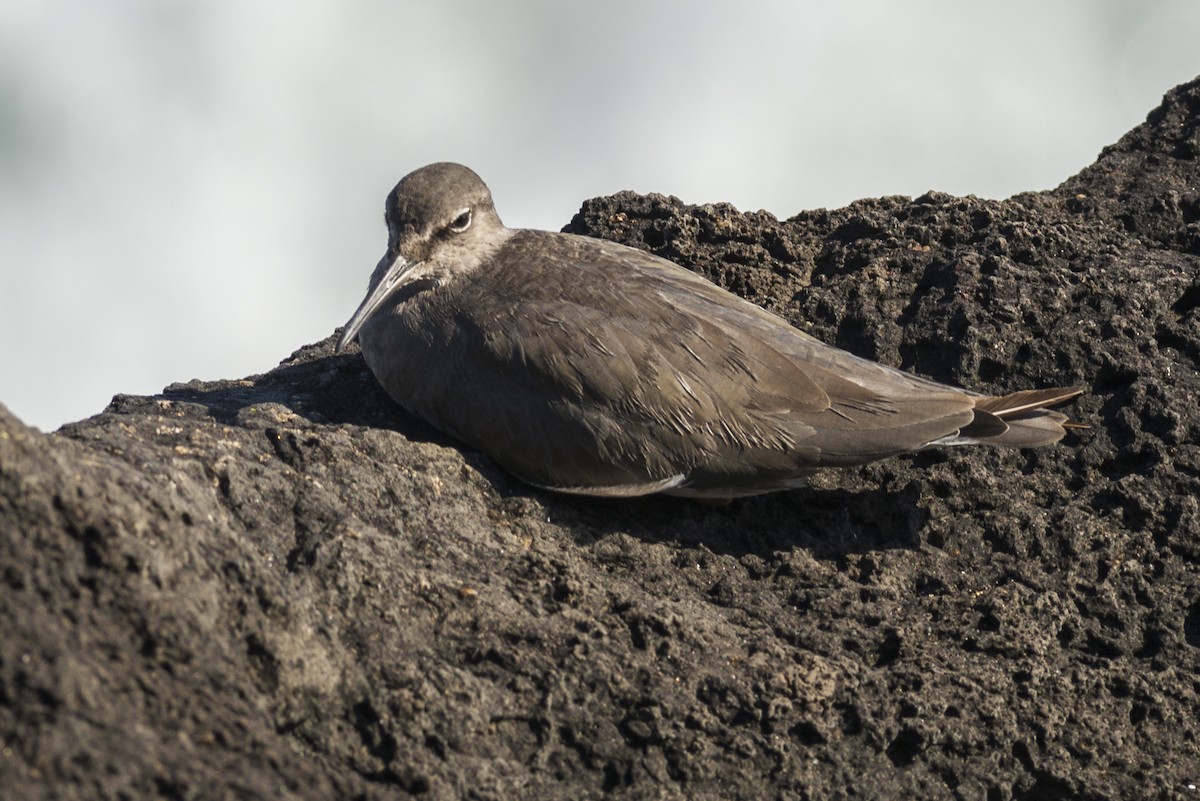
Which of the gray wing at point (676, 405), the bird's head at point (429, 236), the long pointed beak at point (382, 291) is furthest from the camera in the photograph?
the bird's head at point (429, 236)

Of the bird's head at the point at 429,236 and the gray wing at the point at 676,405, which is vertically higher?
the bird's head at the point at 429,236

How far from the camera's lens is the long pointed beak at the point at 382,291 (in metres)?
5.17

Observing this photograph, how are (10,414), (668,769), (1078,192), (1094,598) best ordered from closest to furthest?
1. (10,414)
2. (668,769)
3. (1094,598)
4. (1078,192)

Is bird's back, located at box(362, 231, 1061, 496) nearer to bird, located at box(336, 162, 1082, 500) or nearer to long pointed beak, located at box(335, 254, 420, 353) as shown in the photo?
bird, located at box(336, 162, 1082, 500)

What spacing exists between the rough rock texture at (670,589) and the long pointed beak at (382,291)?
34cm

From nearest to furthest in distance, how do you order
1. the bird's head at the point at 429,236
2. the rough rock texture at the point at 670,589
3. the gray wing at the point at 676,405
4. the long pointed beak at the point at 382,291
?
1. the rough rock texture at the point at 670,589
2. the gray wing at the point at 676,405
3. the long pointed beak at the point at 382,291
4. the bird's head at the point at 429,236

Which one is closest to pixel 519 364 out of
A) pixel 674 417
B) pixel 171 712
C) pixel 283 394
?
pixel 674 417

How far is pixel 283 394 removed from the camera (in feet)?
17.1

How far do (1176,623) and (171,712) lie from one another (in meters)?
3.37

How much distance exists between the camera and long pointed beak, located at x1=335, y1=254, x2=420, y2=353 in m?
5.17

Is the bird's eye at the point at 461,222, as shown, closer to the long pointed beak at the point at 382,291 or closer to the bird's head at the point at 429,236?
the bird's head at the point at 429,236

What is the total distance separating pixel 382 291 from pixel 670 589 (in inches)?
71.8

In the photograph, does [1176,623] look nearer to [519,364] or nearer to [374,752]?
[519,364]

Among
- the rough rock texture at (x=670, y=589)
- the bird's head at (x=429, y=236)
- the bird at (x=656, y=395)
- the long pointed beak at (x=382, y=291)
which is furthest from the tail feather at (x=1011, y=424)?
the long pointed beak at (x=382, y=291)
